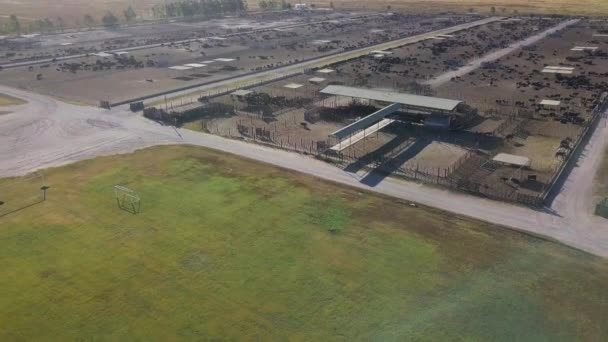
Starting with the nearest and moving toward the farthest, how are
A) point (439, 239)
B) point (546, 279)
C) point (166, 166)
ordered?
point (546, 279) < point (439, 239) < point (166, 166)

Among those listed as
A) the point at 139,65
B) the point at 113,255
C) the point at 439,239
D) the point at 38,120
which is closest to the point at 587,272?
the point at 439,239

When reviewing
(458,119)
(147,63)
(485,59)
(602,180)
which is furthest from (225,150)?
(485,59)

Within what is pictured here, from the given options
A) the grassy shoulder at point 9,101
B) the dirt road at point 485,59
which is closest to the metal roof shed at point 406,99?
the dirt road at point 485,59

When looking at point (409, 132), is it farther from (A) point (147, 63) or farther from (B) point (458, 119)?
(A) point (147, 63)

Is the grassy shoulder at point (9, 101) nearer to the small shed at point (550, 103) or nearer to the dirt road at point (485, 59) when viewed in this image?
the dirt road at point (485, 59)

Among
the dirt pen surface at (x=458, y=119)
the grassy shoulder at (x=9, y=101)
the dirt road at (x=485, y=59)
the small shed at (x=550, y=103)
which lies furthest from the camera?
the dirt road at (x=485, y=59)

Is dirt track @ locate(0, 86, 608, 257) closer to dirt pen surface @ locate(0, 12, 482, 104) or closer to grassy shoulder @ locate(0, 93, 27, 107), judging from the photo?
grassy shoulder @ locate(0, 93, 27, 107)

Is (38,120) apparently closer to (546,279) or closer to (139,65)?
(139,65)
